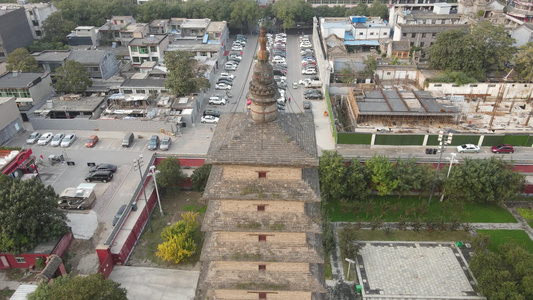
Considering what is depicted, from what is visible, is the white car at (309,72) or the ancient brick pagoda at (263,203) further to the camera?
the white car at (309,72)

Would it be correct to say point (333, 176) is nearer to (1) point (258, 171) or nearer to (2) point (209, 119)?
(1) point (258, 171)

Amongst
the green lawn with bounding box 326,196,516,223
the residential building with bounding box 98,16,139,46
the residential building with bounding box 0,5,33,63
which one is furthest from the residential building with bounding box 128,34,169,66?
the green lawn with bounding box 326,196,516,223

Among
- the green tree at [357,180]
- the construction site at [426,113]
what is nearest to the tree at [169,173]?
the green tree at [357,180]

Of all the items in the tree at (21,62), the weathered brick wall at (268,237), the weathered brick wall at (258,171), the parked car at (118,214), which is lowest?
the parked car at (118,214)

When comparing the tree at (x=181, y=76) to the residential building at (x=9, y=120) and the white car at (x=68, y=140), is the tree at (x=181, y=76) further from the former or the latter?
the residential building at (x=9, y=120)

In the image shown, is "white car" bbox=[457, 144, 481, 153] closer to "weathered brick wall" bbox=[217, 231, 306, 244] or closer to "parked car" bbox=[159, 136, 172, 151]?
"weathered brick wall" bbox=[217, 231, 306, 244]

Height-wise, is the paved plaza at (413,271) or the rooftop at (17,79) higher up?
the rooftop at (17,79)
